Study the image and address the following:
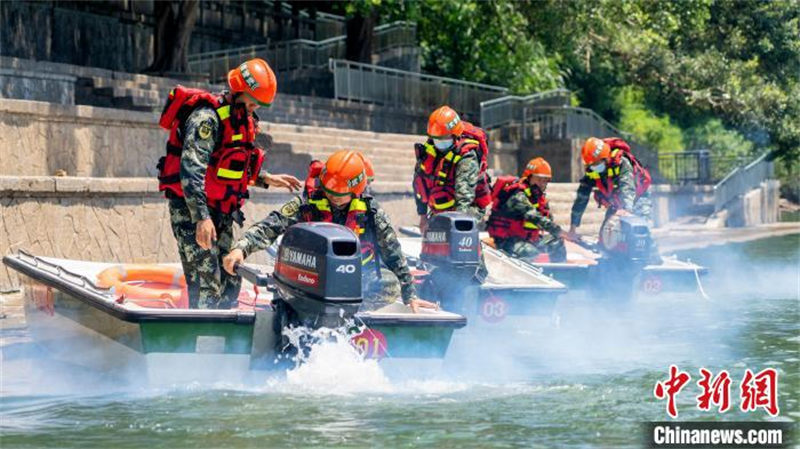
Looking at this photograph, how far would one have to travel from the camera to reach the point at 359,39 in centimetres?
3198

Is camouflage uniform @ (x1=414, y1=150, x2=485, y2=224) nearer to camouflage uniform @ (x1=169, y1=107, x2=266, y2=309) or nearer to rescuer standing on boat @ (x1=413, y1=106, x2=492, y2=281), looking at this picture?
rescuer standing on boat @ (x1=413, y1=106, x2=492, y2=281)

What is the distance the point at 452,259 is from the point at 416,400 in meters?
3.09

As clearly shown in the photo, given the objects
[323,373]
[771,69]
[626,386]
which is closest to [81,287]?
[323,373]

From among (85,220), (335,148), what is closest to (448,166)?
(85,220)

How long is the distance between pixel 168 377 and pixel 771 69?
2870cm

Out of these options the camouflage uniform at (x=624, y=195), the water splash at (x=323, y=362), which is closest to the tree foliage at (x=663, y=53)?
the camouflage uniform at (x=624, y=195)

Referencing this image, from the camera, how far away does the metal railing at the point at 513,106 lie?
32.1 m

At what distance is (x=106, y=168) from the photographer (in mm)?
17562

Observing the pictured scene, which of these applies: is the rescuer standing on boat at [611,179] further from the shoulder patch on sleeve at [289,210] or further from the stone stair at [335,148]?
the shoulder patch on sleeve at [289,210]

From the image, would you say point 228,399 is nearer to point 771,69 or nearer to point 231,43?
point 231,43

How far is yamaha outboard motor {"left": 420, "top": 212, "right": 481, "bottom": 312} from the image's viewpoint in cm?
1207

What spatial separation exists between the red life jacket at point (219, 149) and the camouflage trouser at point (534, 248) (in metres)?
5.41

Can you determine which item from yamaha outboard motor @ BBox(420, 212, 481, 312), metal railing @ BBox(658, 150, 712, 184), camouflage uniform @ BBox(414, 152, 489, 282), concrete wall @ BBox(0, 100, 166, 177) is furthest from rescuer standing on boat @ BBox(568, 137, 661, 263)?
metal railing @ BBox(658, 150, 712, 184)

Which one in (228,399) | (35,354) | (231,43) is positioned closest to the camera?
(228,399)
